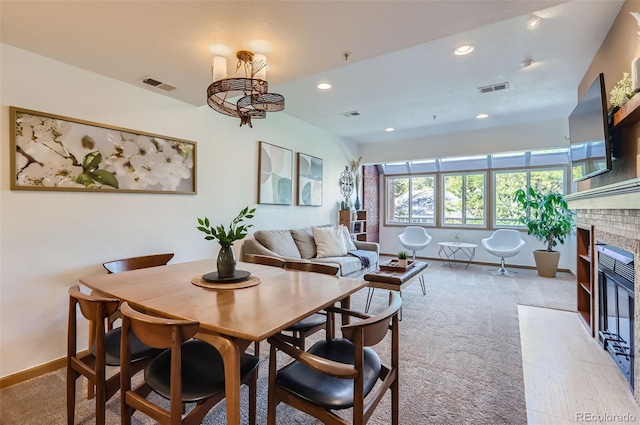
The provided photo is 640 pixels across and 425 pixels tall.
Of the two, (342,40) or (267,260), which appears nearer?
(342,40)

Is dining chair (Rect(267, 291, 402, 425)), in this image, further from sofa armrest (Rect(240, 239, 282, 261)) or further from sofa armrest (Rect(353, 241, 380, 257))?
sofa armrest (Rect(353, 241, 380, 257))

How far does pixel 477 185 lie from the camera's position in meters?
6.77

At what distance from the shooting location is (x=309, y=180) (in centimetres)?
509

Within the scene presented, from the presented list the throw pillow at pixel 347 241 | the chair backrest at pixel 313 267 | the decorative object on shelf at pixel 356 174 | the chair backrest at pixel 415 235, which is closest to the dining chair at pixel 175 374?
the chair backrest at pixel 313 267

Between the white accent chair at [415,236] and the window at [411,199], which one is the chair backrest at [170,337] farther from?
the window at [411,199]

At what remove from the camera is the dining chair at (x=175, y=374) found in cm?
113

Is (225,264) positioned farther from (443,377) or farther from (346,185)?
(346,185)

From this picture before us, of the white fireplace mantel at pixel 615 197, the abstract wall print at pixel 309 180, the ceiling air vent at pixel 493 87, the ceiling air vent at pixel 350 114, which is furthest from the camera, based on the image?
the abstract wall print at pixel 309 180

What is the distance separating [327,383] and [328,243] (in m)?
3.34

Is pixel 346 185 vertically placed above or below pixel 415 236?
above

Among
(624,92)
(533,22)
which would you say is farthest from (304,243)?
(624,92)

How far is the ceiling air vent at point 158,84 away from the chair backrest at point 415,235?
209 inches

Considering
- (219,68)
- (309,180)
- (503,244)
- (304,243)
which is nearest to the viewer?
(219,68)

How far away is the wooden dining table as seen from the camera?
1151 mm
